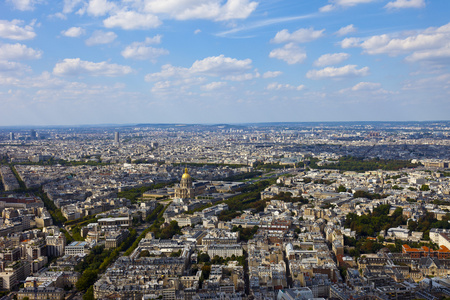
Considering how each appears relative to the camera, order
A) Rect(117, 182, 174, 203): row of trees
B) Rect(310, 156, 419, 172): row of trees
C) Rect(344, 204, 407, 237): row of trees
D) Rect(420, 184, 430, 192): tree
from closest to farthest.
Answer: Rect(344, 204, 407, 237): row of trees, Rect(420, 184, 430, 192): tree, Rect(117, 182, 174, 203): row of trees, Rect(310, 156, 419, 172): row of trees

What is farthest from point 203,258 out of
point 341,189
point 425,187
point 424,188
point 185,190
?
point 425,187

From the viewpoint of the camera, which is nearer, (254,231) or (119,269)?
(119,269)

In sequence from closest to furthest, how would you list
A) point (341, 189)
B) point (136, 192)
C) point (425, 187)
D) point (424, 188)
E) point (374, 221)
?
point (374, 221)
point (424, 188)
point (425, 187)
point (341, 189)
point (136, 192)

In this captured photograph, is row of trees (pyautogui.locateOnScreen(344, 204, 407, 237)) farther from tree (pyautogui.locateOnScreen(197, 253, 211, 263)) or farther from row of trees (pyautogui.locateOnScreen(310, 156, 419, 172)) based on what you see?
row of trees (pyautogui.locateOnScreen(310, 156, 419, 172))

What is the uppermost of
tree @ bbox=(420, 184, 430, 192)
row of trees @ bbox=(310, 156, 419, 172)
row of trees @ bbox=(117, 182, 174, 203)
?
tree @ bbox=(420, 184, 430, 192)

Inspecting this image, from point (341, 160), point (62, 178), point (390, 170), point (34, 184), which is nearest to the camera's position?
point (34, 184)

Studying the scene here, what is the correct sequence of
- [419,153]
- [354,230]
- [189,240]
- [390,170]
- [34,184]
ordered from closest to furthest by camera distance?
[189,240] < [354,230] < [34,184] < [390,170] < [419,153]

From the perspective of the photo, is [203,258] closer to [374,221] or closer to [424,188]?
[374,221]

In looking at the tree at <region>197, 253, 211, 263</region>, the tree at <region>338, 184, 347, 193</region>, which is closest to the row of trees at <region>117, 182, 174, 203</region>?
the tree at <region>338, 184, 347, 193</region>

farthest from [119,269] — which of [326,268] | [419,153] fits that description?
[419,153]

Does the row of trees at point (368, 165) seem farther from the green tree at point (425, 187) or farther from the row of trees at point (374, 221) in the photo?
the row of trees at point (374, 221)

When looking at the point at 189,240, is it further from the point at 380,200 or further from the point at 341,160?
the point at 341,160
